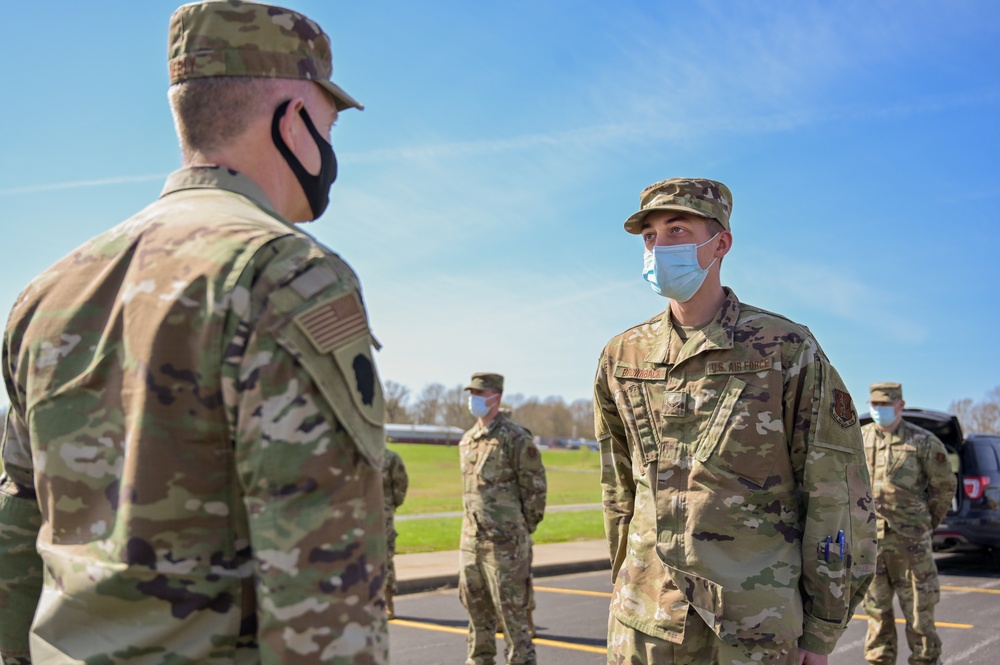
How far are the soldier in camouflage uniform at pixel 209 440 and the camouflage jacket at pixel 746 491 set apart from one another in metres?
2.07

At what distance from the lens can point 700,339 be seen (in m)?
3.64

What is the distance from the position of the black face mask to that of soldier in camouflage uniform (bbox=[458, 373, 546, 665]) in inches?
226

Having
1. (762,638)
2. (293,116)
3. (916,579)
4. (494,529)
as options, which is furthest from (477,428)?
(293,116)

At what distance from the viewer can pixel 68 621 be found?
62.0 inches

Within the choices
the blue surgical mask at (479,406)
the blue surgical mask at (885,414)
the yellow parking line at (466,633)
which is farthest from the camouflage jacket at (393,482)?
the blue surgical mask at (885,414)

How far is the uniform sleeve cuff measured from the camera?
Answer: 10.5ft

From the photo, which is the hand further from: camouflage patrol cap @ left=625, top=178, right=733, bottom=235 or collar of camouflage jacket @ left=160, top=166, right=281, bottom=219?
collar of camouflage jacket @ left=160, top=166, right=281, bottom=219

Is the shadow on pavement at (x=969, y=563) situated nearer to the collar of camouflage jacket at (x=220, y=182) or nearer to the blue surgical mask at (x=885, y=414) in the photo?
the blue surgical mask at (x=885, y=414)

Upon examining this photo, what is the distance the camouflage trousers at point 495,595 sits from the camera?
7.00 meters

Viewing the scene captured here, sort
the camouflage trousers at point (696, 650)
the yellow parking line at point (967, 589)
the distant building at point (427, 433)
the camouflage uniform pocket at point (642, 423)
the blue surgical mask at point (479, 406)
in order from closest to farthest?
the camouflage trousers at point (696, 650)
the camouflage uniform pocket at point (642, 423)
the blue surgical mask at point (479, 406)
the yellow parking line at point (967, 589)
the distant building at point (427, 433)

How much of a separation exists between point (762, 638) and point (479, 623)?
4.34 metres

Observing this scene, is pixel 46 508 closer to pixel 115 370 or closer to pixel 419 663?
pixel 115 370

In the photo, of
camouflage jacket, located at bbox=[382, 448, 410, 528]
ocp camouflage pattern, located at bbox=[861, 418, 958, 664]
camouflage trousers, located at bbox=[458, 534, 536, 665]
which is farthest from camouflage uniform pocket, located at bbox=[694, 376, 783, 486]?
camouflage jacket, located at bbox=[382, 448, 410, 528]

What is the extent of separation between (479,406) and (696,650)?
530 centimetres
